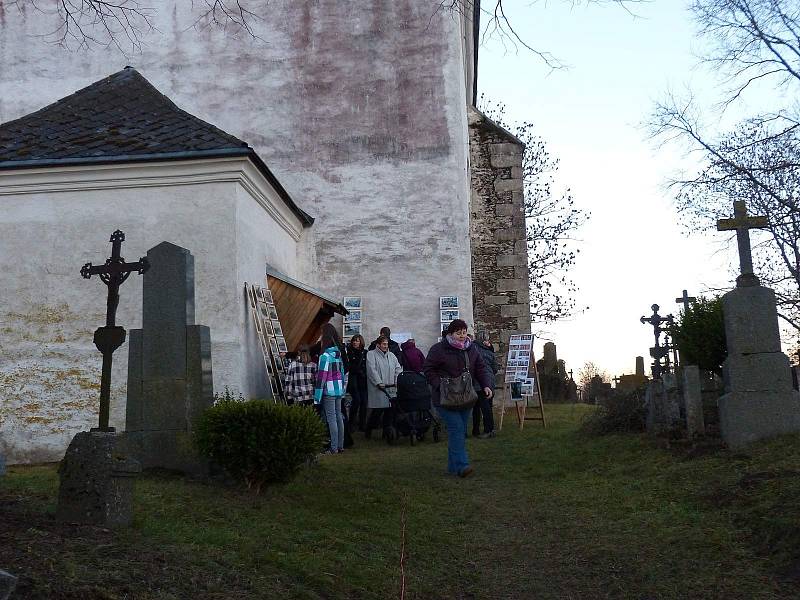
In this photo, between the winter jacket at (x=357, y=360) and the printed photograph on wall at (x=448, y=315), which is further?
the printed photograph on wall at (x=448, y=315)

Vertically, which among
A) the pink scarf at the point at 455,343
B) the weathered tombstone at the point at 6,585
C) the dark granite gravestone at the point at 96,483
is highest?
the pink scarf at the point at 455,343

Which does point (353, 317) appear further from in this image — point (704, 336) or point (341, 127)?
point (704, 336)

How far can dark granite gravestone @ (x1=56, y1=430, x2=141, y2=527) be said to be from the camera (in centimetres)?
568

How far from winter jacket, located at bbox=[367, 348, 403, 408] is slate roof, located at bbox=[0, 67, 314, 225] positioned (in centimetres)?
322

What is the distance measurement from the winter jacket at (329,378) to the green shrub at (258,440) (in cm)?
374

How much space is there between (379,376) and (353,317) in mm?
3369

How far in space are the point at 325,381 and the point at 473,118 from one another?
9.88 metres

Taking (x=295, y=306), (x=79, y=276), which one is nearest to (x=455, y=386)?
(x=295, y=306)

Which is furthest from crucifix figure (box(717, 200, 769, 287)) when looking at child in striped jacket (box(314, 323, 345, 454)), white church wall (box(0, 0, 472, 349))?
white church wall (box(0, 0, 472, 349))

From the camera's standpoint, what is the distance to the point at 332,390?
11367 millimetres

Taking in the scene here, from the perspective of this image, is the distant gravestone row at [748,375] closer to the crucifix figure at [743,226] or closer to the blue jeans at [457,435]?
the crucifix figure at [743,226]

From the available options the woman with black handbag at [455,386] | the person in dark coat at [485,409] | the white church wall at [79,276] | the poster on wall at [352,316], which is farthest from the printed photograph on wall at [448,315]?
the woman with black handbag at [455,386]

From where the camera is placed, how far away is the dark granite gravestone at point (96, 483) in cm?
568

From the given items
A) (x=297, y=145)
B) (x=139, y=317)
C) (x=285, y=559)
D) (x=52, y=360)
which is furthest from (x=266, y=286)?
(x=285, y=559)
